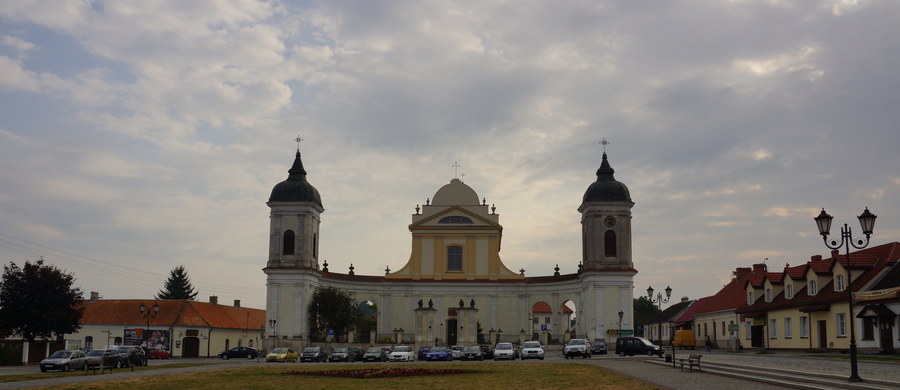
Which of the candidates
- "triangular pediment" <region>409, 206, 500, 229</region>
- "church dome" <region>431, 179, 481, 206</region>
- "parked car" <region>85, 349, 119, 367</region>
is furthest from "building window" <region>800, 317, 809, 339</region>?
"parked car" <region>85, 349, 119, 367</region>

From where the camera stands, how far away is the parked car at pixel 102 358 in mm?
39938

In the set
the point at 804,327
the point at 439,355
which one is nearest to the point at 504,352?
the point at 439,355

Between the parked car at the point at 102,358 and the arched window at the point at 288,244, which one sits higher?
the arched window at the point at 288,244

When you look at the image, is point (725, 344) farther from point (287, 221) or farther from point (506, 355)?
point (287, 221)

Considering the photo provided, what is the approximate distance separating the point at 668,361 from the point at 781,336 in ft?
57.6

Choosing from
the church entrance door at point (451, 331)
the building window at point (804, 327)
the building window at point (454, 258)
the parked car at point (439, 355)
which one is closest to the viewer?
the building window at point (804, 327)

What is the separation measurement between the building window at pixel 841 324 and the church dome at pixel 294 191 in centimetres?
4228

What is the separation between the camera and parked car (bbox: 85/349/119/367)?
131 feet

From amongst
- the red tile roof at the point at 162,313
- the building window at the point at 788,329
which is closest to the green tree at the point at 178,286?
the red tile roof at the point at 162,313

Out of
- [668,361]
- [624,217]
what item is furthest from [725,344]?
[668,361]

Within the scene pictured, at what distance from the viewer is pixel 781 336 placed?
55.2 metres

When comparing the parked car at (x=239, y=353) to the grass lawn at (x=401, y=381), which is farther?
the parked car at (x=239, y=353)

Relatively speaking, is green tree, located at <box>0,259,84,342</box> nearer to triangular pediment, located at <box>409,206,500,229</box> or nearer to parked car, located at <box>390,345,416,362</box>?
parked car, located at <box>390,345,416,362</box>

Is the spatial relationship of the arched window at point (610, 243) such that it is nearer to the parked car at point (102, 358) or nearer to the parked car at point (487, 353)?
the parked car at point (487, 353)
